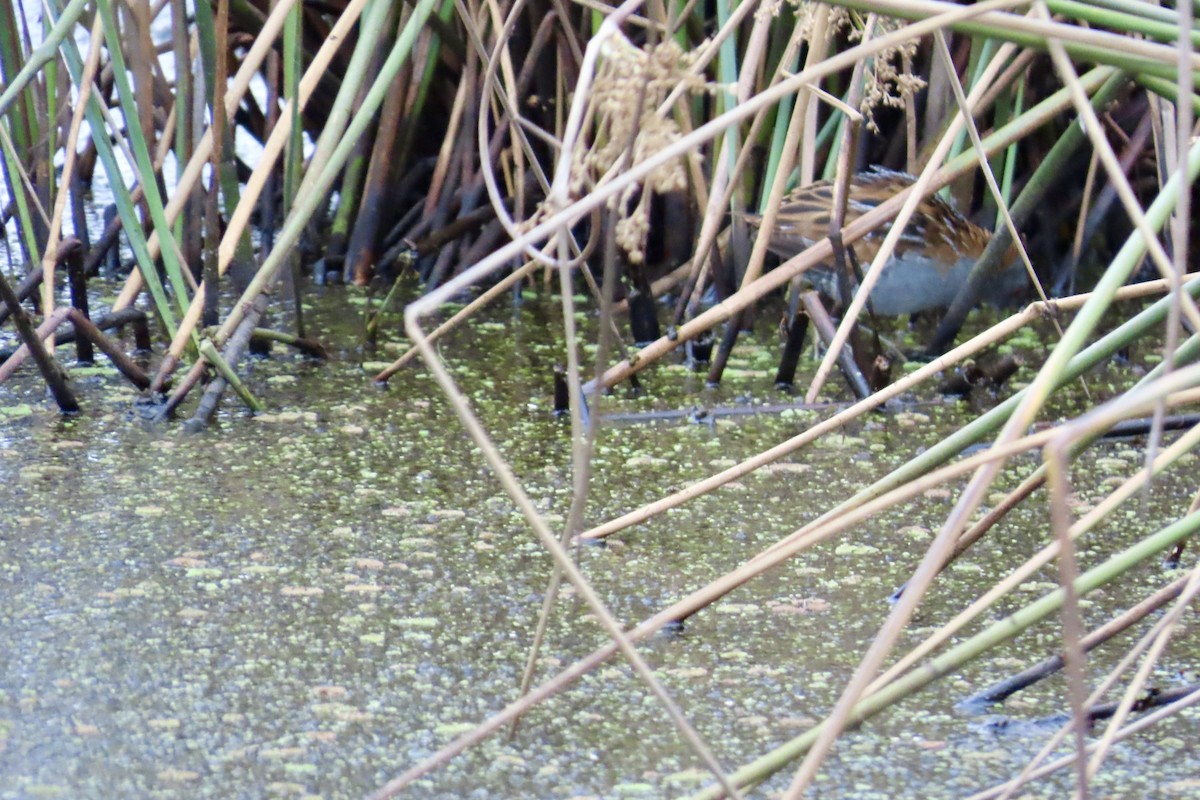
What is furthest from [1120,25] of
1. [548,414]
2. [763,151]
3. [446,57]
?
[446,57]

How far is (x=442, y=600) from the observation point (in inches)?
41.6

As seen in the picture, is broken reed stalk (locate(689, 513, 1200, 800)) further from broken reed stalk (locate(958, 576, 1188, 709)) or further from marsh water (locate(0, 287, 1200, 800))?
broken reed stalk (locate(958, 576, 1188, 709))

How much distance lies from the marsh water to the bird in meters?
0.35

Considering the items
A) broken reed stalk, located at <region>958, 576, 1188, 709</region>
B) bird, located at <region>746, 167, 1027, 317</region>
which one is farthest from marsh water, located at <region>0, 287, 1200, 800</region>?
bird, located at <region>746, 167, 1027, 317</region>

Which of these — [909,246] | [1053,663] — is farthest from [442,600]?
[909,246]

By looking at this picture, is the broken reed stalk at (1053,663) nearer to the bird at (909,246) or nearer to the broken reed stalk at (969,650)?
the broken reed stalk at (969,650)

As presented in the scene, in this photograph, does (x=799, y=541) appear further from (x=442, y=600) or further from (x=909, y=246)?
(x=909, y=246)

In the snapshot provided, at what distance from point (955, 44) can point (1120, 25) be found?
1.50m

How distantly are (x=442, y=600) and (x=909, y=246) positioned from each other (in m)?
1.08

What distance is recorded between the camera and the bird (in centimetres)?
193

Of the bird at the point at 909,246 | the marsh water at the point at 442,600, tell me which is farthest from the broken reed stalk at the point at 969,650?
the bird at the point at 909,246

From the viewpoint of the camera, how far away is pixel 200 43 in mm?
1499

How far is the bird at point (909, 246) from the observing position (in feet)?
6.35

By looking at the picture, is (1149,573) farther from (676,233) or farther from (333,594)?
(676,233)
